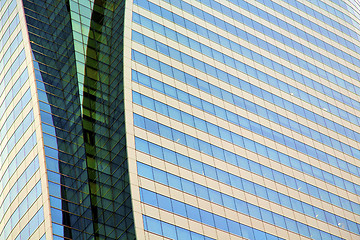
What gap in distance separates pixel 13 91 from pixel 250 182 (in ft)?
91.0

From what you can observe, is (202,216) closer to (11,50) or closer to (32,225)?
(32,225)

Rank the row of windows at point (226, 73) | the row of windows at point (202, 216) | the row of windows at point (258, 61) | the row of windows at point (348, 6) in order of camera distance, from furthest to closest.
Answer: the row of windows at point (348, 6), the row of windows at point (258, 61), the row of windows at point (226, 73), the row of windows at point (202, 216)

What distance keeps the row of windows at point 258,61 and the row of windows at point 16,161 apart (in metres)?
17.4

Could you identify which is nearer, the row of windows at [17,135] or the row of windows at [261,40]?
the row of windows at [17,135]

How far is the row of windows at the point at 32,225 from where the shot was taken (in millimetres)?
63125

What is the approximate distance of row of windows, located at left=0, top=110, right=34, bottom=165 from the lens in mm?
68688

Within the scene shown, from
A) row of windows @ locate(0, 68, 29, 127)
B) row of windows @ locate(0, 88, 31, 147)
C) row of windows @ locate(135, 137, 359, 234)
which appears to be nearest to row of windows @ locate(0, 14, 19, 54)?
row of windows @ locate(0, 68, 29, 127)

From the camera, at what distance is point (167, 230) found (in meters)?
60.5

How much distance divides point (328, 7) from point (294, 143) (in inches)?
1320

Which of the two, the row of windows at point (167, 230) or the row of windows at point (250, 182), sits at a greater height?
the row of windows at point (250, 182)

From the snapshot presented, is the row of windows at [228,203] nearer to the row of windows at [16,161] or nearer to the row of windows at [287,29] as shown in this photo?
the row of windows at [16,161]

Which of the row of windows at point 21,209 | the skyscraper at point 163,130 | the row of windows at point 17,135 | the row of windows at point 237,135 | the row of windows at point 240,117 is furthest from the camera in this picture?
the row of windows at point 240,117

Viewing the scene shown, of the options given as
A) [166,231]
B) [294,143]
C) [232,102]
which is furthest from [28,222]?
[294,143]

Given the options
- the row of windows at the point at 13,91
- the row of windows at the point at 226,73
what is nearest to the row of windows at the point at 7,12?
the row of windows at the point at 13,91
